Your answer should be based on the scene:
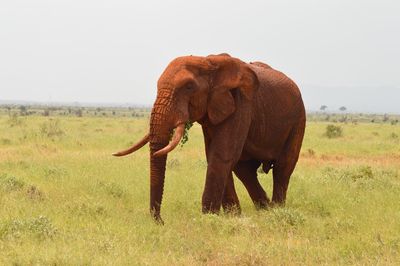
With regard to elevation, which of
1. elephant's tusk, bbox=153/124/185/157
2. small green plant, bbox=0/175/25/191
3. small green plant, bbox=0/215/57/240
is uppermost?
elephant's tusk, bbox=153/124/185/157

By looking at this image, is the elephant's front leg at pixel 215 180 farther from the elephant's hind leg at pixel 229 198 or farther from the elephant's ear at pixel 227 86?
the elephant's hind leg at pixel 229 198

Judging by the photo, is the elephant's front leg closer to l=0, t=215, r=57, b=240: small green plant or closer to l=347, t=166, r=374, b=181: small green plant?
l=0, t=215, r=57, b=240: small green plant

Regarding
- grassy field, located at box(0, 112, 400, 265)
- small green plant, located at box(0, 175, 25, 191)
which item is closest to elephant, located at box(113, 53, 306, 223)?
grassy field, located at box(0, 112, 400, 265)

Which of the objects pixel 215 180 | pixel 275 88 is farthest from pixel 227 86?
pixel 275 88

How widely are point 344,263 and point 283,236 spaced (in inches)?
66.2

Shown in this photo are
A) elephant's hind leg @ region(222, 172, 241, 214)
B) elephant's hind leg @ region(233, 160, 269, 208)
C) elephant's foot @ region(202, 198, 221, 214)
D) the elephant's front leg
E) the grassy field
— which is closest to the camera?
the grassy field

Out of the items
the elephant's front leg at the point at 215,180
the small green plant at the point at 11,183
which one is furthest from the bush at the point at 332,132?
the elephant's front leg at the point at 215,180

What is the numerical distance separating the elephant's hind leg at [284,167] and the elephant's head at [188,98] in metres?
1.98

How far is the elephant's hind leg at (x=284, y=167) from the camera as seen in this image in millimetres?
10945

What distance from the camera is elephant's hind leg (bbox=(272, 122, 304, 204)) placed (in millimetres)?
10945

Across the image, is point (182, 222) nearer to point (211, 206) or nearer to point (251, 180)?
point (211, 206)

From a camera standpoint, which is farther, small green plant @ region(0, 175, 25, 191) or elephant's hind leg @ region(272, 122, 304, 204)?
small green plant @ region(0, 175, 25, 191)

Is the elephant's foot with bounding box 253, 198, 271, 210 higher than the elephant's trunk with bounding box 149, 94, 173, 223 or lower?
lower

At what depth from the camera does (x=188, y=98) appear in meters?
8.40
